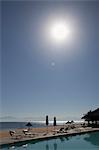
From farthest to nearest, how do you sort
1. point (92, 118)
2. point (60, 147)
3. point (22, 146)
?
point (92, 118) < point (60, 147) < point (22, 146)

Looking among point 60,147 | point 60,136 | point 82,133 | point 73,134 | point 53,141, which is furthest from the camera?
point 82,133

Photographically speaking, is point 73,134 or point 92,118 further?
point 92,118

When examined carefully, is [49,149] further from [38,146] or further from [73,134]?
[73,134]

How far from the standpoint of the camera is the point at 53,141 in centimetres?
2677

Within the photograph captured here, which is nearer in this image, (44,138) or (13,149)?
(13,149)

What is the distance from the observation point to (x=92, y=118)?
2078 inches

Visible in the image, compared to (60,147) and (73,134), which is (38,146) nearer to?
(60,147)

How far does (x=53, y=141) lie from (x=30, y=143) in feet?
9.74

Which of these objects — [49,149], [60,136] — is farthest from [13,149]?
[60,136]

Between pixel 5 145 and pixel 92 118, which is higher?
pixel 92 118

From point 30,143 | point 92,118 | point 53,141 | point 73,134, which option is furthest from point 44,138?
point 92,118

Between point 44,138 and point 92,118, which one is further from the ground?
point 92,118

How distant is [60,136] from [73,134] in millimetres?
3222

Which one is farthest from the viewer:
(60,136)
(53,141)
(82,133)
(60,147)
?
(82,133)
